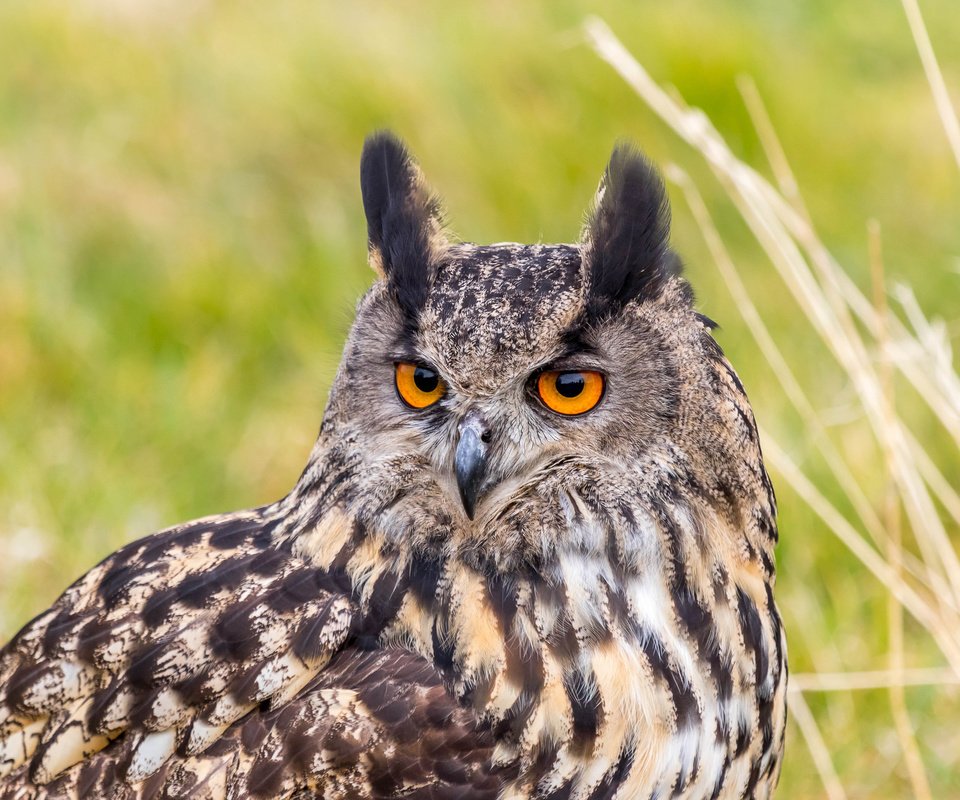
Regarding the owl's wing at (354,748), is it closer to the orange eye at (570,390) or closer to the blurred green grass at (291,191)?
the orange eye at (570,390)

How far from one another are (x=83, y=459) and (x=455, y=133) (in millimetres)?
2001

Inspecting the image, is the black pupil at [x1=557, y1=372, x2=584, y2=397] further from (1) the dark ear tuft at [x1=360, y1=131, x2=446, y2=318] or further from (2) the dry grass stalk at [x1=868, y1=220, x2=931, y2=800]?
(2) the dry grass stalk at [x1=868, y1=220, x2=931, y2=800]

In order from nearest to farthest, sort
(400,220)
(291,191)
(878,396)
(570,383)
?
(570,383) → (400,220) → (878,396) → (291,191)

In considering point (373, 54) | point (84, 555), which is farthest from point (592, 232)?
point (373, 54)

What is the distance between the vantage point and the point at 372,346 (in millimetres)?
2205

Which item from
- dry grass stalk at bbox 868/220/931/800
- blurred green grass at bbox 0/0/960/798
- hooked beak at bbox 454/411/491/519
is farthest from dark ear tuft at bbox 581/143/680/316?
blurred green grass at bbox 0/0/960/798

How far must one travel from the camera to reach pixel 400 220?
2.23 m

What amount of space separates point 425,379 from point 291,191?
327cm

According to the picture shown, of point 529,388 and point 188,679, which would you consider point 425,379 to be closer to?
point 529,388

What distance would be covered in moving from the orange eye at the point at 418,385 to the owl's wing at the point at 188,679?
305 millimetres

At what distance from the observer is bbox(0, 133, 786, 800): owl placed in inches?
80.4

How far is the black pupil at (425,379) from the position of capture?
2137mm

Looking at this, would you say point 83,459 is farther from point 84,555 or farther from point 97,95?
point 97,95

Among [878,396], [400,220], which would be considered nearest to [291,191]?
[878,396]
